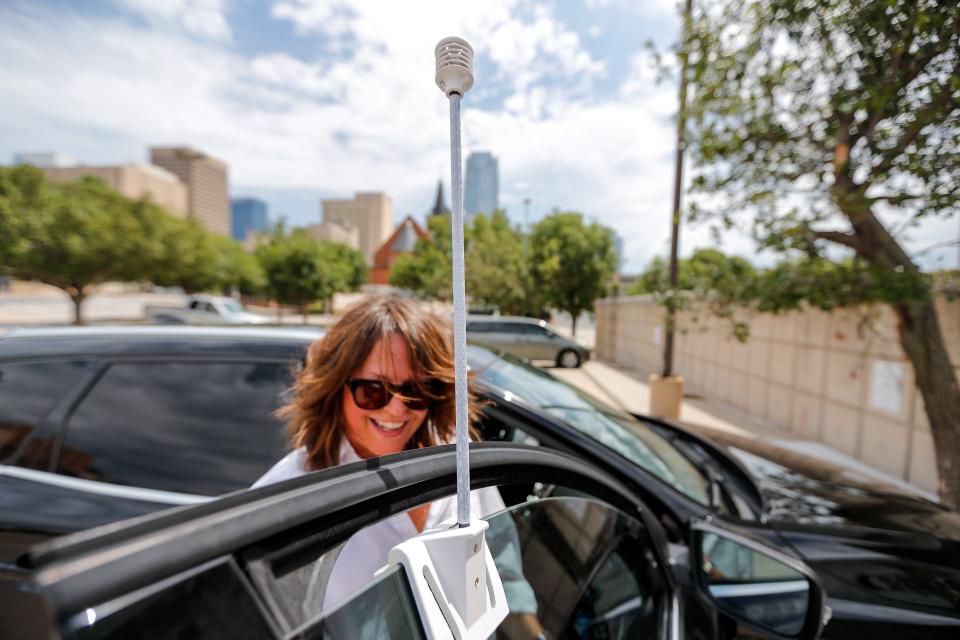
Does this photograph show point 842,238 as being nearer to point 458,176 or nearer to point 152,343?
point 458,176

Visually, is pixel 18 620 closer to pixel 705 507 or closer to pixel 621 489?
pixel 621 489

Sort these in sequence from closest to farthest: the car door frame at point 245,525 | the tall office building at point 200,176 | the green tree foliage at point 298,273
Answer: the car door frame at point 245,525 < the green tree foliage at point 298,273 < the tall office building at point 200,176

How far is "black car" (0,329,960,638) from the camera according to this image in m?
1.48

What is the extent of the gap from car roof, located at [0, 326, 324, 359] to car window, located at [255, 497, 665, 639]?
4.63 feet

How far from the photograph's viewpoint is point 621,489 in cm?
140

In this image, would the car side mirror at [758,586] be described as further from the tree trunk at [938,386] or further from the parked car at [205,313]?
the parked car at [205,313]

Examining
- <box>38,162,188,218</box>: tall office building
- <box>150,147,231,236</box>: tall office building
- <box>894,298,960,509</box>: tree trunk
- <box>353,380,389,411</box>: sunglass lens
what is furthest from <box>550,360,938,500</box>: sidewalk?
<box>150,147,231,236</box>: tall office building

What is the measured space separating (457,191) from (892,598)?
1876 millimetres

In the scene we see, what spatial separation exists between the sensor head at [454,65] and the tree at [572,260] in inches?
748

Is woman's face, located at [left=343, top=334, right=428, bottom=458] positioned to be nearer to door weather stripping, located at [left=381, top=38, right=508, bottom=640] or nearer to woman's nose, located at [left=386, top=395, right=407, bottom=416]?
woman's nose, located at [left=386, top=395, right=407, bottom=416]

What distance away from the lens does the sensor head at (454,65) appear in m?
0.62

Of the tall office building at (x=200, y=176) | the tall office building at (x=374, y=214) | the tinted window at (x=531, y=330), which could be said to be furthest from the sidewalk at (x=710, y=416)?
the tall office building at (x=200, y=176)

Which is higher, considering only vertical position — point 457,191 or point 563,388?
point 457,191

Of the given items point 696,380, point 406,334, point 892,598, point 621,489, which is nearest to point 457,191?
point 406,334
